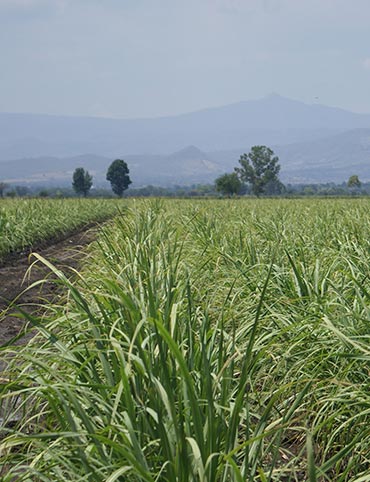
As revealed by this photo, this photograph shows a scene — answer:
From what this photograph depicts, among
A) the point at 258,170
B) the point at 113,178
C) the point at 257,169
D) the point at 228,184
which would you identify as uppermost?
the point at 257,169

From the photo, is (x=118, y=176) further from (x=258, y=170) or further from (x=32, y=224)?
(x=32, y=224)

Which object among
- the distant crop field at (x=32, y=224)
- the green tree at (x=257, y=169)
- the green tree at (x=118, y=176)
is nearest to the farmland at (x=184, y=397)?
the distant crop field at (x=32, y=224)

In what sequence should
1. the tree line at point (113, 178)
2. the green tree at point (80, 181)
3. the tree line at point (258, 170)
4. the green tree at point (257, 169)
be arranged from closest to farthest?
the tree line at point (258, 170)
the green tree at point (257, 169)
the green tree at point (80, 181)
the tree line at point (113, 178)

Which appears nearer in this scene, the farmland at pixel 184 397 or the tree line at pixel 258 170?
the farmland at pixel 184 397

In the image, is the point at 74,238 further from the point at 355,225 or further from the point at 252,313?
the point at 252,313

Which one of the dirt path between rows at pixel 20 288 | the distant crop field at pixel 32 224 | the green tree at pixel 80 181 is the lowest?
the dirt path between rows at pixel 20 288

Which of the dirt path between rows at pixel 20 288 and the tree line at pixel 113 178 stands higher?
Result: the tree line at pixel 113 178

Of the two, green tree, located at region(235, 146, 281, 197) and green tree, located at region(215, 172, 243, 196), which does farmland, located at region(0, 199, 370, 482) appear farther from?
green tree, located at region(235, 146, 281, 197)

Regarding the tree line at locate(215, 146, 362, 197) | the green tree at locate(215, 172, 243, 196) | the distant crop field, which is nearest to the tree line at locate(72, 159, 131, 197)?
the tree line at locate(215, 146, 362, 197)

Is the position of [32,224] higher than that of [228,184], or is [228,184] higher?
[228,184]

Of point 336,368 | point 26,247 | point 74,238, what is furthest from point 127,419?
point 74,238

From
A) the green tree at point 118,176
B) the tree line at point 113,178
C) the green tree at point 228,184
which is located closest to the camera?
the green tree at point 228,184

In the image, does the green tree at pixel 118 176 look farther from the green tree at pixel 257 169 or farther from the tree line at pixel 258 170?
the green tree at pixel 257 169

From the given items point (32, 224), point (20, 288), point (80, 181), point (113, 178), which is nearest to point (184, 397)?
point (20, 288)
